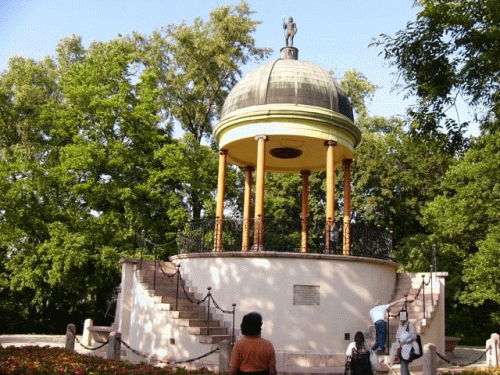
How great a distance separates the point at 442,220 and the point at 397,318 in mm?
Result: 12946

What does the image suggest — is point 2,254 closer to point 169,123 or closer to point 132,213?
point 132,213

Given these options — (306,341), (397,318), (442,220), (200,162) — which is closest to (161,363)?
(306,341)

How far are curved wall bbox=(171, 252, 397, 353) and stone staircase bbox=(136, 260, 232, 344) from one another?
0.52 m

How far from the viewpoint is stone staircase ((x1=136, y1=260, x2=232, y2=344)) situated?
13.8m

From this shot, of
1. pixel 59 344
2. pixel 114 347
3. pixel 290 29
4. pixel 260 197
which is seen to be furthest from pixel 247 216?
pixel 59 344

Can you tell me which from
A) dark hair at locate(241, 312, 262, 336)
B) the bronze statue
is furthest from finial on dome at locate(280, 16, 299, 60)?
dark hair at locate(241, 312, 262, 336)

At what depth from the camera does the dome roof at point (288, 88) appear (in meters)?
16.4

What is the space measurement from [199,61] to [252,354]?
2802 cm

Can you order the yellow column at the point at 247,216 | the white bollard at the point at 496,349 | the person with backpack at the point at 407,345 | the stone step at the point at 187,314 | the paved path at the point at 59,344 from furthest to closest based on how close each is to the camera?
1. the paved path at the point at 59,344
2. the yellow column at the point at 247,216
3. the white bollard at the point at 496,349
4. the stone step at the point at 187,314
5. the person with backpack at the point at 407,345

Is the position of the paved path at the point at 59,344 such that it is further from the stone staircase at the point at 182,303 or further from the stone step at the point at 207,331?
Answer: the stone step at the point at 207,331

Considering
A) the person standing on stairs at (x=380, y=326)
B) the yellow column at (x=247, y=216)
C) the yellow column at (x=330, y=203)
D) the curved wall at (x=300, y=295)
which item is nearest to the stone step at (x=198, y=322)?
the curved wall at (x=300, y=295)

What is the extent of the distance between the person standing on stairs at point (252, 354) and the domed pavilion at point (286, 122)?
9408 millimetres

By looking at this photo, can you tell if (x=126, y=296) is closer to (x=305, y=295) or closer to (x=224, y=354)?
(x=305, y=295)

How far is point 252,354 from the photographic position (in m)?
5.61
